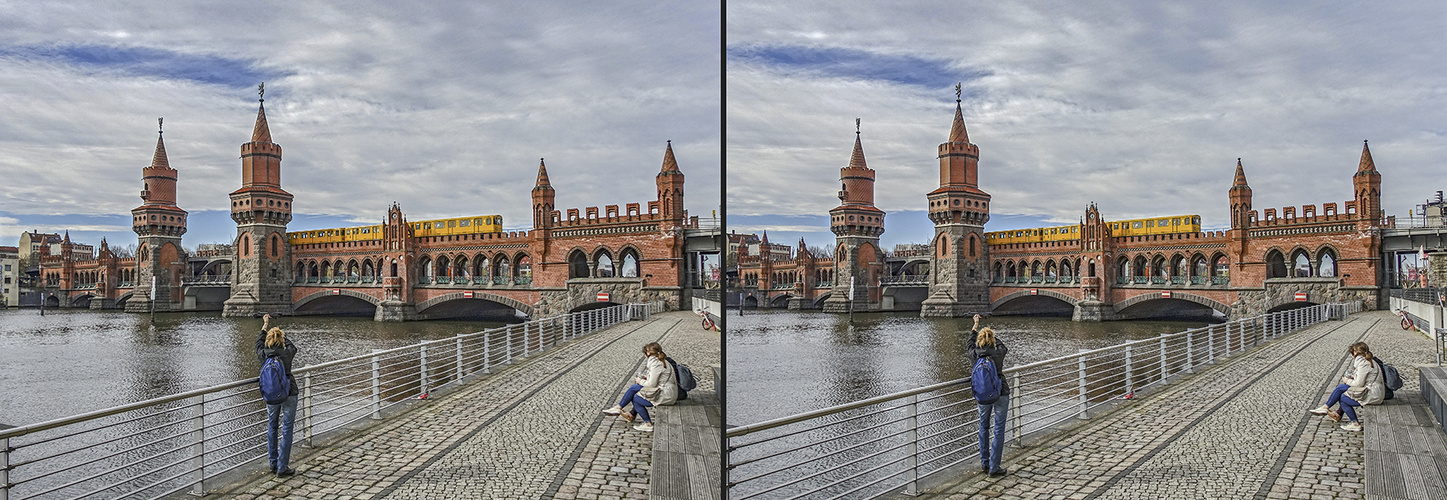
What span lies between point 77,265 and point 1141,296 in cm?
5691

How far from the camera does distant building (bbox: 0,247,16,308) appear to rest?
113 feet

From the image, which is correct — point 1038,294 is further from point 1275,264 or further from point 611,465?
point 611,465

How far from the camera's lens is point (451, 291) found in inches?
1729

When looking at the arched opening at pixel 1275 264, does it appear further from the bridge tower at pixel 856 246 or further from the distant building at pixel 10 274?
the distant building at pixel 10 274

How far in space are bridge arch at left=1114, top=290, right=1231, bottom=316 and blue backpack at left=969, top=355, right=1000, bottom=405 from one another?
40.0 m

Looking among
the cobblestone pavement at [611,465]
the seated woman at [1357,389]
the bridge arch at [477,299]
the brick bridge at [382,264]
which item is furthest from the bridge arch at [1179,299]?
the cobblestone pavement at [611,465]

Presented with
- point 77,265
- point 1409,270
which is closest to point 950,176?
point 1409,270

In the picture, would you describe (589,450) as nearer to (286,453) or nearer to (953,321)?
(286,453)

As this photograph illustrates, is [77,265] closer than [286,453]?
No

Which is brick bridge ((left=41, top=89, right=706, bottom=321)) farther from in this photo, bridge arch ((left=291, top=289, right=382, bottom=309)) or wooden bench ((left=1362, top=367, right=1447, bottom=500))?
wooden bench ((left=1362, top=367, right=1447, bottom=500))

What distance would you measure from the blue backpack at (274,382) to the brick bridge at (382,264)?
98.4ft

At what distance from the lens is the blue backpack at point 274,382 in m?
6.23

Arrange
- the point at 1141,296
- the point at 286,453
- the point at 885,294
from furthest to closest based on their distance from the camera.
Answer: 1. the point at 885,294
2. the point at 1141,296
3. the point at 286,453

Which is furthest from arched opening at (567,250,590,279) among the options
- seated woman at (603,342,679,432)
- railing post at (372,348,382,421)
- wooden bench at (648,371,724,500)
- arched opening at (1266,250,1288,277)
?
seated woman at (603,342,679,432)
